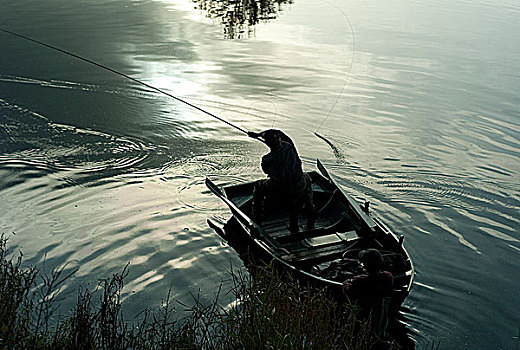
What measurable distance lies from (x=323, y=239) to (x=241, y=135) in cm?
524

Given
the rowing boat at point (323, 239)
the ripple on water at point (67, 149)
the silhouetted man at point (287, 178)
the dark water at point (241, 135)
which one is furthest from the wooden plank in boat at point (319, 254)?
the ripple on water at point (67, 149)

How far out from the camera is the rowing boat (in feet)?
21.7

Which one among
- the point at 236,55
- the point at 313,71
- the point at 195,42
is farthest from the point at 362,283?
the point at 195,42

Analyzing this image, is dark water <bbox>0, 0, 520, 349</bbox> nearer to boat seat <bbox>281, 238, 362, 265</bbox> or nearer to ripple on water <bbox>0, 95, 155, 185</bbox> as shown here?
ripple on water <bbox>0, 95, 155, 185</bbox>

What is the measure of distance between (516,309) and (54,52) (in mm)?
13944

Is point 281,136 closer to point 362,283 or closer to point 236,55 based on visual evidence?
point 362,283

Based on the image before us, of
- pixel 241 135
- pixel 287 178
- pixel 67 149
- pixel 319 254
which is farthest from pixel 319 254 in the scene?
pixel 67 149

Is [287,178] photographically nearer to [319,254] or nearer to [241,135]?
[319,254]

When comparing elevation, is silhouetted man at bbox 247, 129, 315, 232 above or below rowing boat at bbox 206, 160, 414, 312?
above

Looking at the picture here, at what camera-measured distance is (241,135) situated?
12.4 m

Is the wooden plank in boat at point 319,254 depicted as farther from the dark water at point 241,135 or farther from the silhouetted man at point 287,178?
the dark water at point 241,135

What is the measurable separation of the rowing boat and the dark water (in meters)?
0.67

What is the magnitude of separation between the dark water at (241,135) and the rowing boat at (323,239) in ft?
2.19

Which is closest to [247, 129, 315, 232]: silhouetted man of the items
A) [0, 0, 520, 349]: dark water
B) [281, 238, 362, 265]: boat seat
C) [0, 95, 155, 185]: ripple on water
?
[281, 238, 362, 265]: boat seat
